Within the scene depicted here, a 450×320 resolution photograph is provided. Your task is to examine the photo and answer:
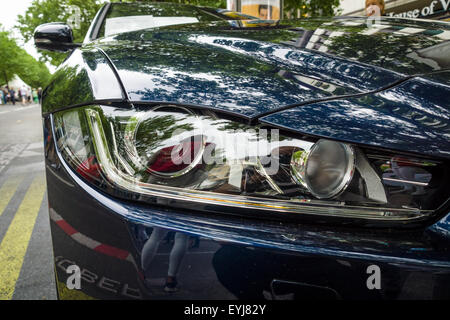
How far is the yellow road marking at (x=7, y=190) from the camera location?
11.3ft

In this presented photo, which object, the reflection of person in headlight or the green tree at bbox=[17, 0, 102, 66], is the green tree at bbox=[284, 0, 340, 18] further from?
the green tree at bbox=[17, 0, 102, 66]

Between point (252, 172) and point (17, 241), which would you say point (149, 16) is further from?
point (252, 172)

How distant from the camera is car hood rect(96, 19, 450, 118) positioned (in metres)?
0.83

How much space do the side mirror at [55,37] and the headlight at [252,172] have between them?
1661 millimetres

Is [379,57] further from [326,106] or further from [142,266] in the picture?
[142,266]

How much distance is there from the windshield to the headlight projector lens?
1910mm

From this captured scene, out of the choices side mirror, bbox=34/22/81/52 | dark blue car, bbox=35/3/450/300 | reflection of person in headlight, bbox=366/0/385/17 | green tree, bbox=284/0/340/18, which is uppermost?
green tree, bbox=284/0/340/18

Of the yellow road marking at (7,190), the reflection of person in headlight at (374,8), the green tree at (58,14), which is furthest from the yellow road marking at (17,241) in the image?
the green tree at (58,14)

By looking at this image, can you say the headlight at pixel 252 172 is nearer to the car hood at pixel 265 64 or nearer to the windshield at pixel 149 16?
the car hood at pixel 265 64

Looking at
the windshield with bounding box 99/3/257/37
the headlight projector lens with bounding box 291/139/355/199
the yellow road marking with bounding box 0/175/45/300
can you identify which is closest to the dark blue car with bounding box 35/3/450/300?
the headlight projector lens with bounding box 291/139/355/199

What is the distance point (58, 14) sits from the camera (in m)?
19.2

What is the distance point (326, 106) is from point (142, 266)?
1.73 ft

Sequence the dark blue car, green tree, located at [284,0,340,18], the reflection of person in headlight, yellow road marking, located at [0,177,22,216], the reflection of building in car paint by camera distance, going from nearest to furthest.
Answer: the dark blue car, yellow road marking, located at [0,177,22,216], the reflection of person in headlight, green tree, located at [284,0,340,18], the reflection of building in car paint

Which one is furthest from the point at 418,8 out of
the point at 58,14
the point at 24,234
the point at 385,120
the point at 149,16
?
the point at 58,14
